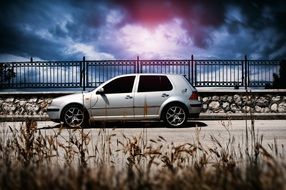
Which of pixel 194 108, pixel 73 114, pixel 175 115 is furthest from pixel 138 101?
pixel 73 114

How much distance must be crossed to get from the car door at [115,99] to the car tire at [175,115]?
1053mm

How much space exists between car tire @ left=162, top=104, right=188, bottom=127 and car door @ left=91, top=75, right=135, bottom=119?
105 centimetres

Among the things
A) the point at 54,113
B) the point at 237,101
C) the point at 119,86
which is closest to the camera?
the point at 119,86

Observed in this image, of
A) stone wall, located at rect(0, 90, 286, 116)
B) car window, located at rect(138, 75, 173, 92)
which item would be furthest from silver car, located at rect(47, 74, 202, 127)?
stone wall, located at rect(0, 90, 286, 116)

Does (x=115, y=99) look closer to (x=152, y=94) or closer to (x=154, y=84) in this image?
(x=152, y=94)

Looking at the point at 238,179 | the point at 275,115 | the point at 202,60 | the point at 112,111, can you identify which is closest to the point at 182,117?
the point at 112,111

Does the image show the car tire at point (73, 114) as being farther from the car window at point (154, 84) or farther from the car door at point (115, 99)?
the car window at point (154, 84)

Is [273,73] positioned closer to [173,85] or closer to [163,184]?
[173,85]

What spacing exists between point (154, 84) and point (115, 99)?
4.21 ft

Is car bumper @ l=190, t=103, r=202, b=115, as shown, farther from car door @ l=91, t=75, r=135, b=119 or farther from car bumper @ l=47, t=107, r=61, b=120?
car bumper @ l=47, t=107, r=61, b=120

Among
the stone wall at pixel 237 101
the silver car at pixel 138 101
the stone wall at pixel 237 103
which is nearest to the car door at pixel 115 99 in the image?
the silver car at pixel 138 101

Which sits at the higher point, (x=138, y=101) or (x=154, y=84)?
(x=154, y=84)

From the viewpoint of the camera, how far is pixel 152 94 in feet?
46.5

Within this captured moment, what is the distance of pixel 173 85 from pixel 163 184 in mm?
11642
